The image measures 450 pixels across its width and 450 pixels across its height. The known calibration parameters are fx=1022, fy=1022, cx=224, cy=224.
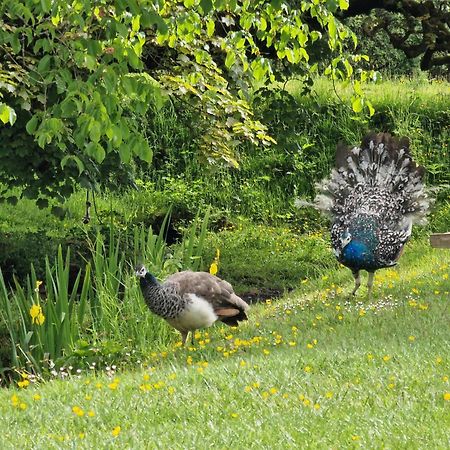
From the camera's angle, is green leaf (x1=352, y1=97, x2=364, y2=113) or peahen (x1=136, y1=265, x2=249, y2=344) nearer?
green leaf (x1=352, y1=97, x2=364, y2=113)

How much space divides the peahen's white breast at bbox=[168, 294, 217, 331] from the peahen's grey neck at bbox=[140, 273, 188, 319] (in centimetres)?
6

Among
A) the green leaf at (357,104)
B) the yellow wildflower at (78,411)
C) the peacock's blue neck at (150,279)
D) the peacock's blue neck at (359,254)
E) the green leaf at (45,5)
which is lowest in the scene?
the peacock's blue neck at (359,254)

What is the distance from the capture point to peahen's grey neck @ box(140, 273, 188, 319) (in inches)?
333

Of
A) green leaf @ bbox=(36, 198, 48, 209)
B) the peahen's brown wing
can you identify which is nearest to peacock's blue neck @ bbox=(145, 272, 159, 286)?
the peahen's brown wing

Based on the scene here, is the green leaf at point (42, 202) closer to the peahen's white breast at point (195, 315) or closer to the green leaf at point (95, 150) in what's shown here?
the peahen's white breast at point (195, 315)

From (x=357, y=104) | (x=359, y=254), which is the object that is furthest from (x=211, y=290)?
(x=357, y=104)

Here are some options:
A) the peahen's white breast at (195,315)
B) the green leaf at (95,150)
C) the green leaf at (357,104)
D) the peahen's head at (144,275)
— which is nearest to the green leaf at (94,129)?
the green leaf at (95,150)

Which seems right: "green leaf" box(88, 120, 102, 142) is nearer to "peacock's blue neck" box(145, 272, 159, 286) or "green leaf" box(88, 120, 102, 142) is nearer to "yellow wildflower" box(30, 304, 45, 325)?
"peacock's blue neck" box(145, 272, 159, 286)

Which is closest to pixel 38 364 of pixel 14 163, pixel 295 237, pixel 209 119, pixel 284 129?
pixel 14 163

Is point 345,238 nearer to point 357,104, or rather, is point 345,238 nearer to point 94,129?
point 357,104

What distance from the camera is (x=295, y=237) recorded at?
1722 cm

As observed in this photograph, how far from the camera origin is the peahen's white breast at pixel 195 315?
8484 mm

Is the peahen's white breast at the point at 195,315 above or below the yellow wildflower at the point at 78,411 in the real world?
below

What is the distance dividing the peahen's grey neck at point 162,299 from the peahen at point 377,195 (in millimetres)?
2324
